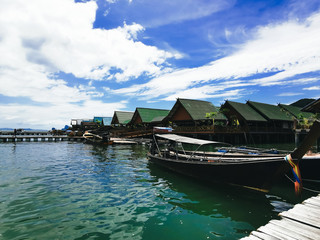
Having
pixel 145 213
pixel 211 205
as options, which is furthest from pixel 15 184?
pixel 211 205

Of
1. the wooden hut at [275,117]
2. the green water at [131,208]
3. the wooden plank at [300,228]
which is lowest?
the green water at [131,208]

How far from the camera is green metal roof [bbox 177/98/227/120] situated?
1258 inches

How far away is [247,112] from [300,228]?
101ft

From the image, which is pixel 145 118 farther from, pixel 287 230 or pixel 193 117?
pixel 287 230

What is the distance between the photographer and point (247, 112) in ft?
104

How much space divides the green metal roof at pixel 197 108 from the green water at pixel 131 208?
74.0 ft

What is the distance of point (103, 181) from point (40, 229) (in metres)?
4.78

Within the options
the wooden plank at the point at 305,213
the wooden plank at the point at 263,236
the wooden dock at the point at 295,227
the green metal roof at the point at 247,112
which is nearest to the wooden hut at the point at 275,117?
the green metal roof at the point at 247,112

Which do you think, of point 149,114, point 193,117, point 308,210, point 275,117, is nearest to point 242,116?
point 193,117

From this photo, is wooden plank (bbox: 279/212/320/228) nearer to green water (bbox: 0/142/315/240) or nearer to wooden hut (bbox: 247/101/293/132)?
green water (bbox: 0/142/315/240)

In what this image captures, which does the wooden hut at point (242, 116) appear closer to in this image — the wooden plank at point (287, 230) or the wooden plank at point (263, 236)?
the wooden plank at point (287, 230)

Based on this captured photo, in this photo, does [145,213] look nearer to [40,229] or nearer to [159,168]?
[40,229]

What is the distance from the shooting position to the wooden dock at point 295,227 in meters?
3.47

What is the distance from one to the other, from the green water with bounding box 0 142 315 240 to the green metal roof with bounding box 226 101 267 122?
2261 cm
